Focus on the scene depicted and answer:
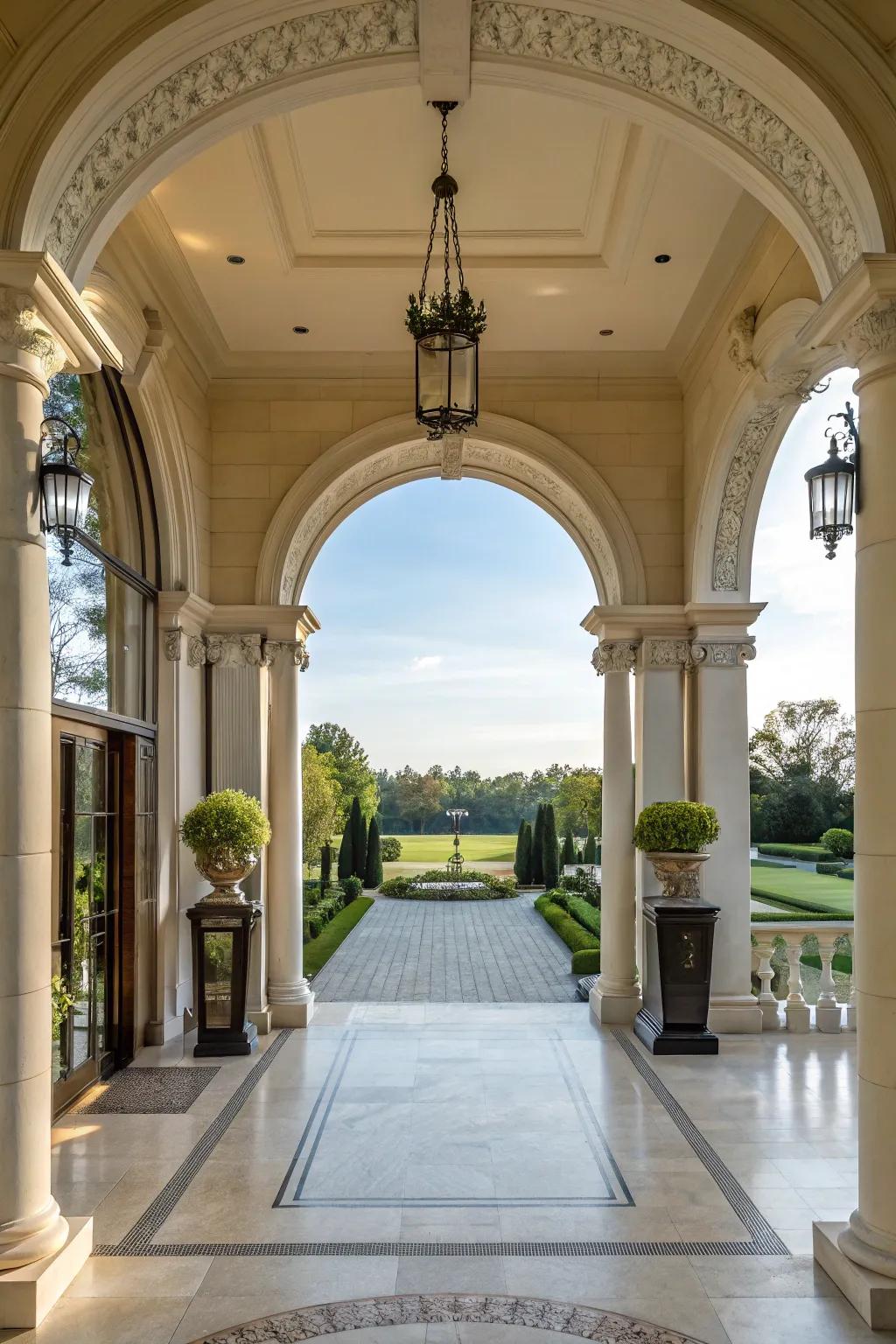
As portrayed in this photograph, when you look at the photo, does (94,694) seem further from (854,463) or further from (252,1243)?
(854,463)

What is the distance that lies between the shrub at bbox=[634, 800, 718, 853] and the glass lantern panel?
3614 millimetres

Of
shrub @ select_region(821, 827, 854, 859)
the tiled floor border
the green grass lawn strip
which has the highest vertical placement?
shrub @ select_region(821, 827, 854, 859)

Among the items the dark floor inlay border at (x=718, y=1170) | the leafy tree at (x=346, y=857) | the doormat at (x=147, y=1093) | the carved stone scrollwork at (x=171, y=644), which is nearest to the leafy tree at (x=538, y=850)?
the leafy tree at (x=346, y=857)

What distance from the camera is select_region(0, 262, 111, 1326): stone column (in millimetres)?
4180

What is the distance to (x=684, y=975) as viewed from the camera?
876 cm

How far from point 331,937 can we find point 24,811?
42.6 ft

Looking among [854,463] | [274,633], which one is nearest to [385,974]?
[274,633]

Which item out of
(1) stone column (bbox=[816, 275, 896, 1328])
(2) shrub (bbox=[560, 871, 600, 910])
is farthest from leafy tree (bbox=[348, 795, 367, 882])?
(1) stone column (bbox=[816, 275, 896, 1328])

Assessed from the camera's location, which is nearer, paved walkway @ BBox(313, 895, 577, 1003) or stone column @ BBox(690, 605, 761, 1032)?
stone column @ BBox(690, 605, 761, 1032)

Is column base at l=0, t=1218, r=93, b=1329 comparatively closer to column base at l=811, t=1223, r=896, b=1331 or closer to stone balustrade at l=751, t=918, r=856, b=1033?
column base at l=811, t=1223, r=896, b=1331

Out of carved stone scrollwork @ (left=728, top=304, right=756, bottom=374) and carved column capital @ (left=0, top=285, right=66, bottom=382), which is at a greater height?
carved stone scrollwork @ (left=728, top=304, right=756, bottom=374)

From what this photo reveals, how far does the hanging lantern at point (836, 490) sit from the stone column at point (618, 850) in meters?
4.90

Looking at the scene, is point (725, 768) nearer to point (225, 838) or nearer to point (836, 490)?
point (225, 838)

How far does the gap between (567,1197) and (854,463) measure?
396 cm
